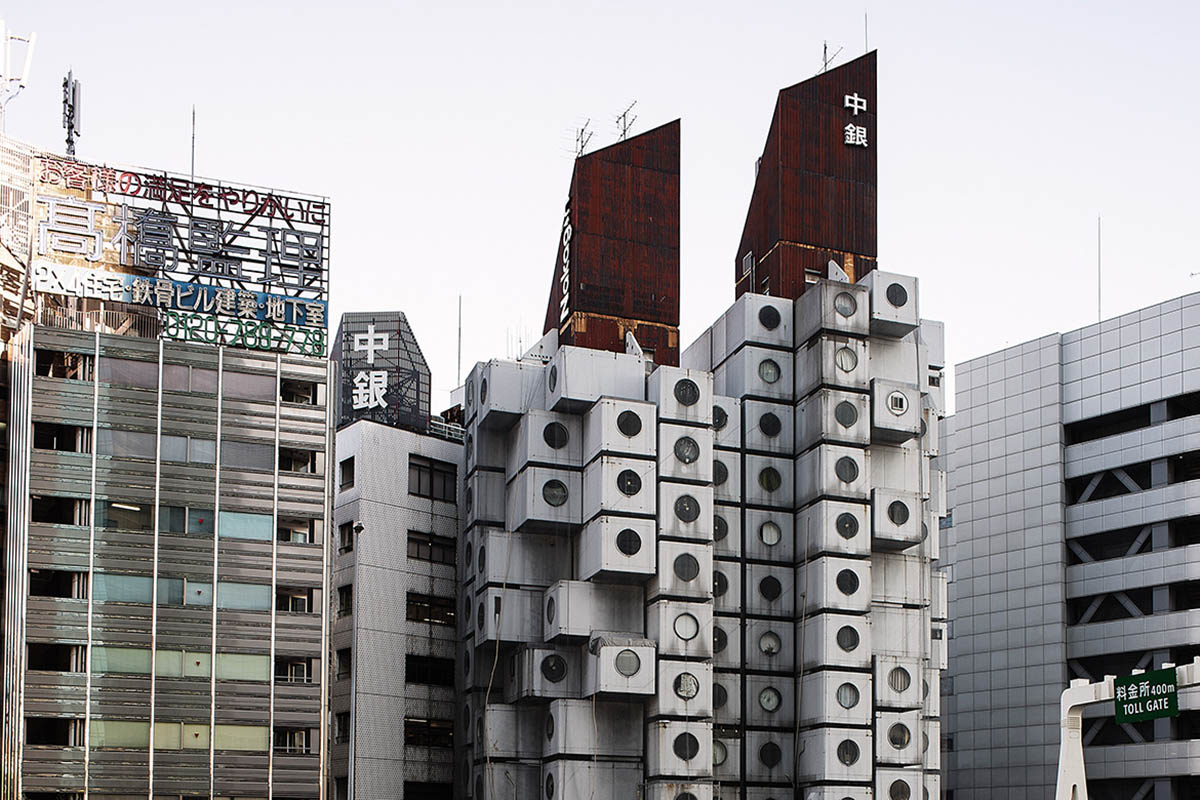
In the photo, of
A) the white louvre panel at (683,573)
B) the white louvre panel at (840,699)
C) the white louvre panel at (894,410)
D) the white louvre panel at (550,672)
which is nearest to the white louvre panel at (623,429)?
the white louvre panel at (683,573)

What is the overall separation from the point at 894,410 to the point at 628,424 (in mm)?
13405

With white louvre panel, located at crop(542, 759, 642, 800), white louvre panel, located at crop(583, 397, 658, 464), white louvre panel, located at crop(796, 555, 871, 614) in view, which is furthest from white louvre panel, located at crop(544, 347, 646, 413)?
white louvre panel, located at crop(542, 759, 642, 800)

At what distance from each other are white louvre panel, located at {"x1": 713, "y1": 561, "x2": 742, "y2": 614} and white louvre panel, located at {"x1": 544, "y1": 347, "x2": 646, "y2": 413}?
8.94 metres

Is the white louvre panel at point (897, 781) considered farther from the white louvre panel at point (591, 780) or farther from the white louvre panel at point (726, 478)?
the white louvre panel at point (726, 478)

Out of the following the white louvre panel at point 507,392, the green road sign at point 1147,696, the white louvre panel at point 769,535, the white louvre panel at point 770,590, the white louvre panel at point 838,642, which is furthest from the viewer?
the white louvre panel at point 769,535

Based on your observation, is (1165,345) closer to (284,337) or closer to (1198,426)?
(1198,426)

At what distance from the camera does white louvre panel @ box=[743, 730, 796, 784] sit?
75750 millimetres

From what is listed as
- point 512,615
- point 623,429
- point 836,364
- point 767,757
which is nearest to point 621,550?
point 623,429

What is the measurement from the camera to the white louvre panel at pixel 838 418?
253 ft

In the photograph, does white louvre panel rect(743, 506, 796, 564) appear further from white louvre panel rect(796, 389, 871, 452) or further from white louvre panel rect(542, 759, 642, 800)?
white louvre panel rect(542, 759, 642, 800)

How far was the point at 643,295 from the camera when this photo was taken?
275 ft

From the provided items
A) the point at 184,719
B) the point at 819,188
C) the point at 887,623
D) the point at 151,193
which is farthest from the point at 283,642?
the point at 819,188

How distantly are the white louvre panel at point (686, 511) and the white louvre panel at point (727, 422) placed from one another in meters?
4.33

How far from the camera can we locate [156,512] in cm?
6825
